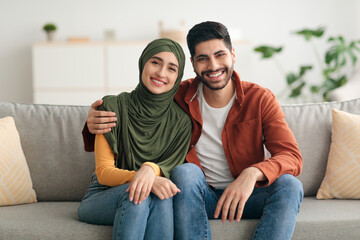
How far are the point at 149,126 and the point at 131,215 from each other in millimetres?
455

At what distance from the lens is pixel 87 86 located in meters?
4.82

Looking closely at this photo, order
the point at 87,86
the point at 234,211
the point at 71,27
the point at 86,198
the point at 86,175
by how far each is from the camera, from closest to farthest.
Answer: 1. the point at 234,211
2. the point at 86,198
3. the point at 86,175
4. the point at 87,86
5. the point at 71,27

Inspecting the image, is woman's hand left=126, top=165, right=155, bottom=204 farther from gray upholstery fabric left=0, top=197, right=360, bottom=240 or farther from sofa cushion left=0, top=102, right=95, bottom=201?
sofa cushion left=0, top=102, right=95, bottom=201

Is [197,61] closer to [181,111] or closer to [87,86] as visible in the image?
[181,111]

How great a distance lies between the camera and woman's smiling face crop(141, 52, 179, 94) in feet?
5.68

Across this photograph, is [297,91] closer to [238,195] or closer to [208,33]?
[208,33]

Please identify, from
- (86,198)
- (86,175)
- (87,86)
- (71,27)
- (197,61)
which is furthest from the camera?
(71,27)

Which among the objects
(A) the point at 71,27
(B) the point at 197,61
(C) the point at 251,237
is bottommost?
(C) the point at 251,237

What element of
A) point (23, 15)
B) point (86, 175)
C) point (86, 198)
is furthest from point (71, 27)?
point (86, 198)

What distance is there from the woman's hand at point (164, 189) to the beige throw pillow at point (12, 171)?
72 cm

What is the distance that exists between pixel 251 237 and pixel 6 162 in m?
1.07

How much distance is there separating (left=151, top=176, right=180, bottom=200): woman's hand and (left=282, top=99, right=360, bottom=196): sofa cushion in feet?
2.72

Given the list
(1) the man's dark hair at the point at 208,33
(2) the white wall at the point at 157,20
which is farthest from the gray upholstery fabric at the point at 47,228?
(2) the white wall at the point at 157,20

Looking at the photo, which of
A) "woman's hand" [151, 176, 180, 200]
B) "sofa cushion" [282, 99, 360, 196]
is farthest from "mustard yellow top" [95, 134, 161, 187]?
"sofa cushion" [282, 99, 360, 196]
